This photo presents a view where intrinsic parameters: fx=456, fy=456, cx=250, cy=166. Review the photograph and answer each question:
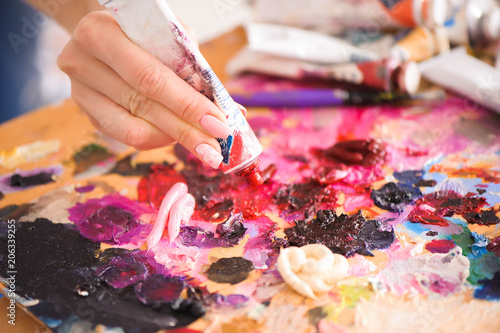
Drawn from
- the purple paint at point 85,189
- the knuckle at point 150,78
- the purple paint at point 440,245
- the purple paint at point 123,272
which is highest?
the knuckle at point 150,78

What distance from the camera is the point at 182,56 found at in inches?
23.8

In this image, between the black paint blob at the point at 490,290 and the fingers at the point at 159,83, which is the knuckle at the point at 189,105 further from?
the black paint blob at the point at 490,290

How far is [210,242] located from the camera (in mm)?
652

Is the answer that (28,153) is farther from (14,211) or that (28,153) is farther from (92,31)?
(92,31)

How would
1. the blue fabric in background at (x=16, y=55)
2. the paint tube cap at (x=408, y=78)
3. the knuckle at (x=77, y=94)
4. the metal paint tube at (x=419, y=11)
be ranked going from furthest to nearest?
1. the blue fabric in background at (x=16, y=55)
2. the metal paint tube at (x=419, y=11)
3. the paint tube cap at (x=408, y=78)
4. the knuckle at (x=77, y=94)

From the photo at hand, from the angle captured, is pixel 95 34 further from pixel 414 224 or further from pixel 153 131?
pixel 414 224

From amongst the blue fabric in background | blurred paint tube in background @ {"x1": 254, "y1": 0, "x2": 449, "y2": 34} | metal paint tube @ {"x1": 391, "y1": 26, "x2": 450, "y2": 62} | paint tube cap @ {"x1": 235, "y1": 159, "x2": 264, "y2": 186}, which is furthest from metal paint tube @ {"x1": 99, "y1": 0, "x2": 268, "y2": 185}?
the blue fabric in background

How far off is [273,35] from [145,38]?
594mm

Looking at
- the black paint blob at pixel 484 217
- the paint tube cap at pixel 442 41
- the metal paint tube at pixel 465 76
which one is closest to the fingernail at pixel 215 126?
the black paint blob at pixel 484 217

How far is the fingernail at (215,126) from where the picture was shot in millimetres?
612

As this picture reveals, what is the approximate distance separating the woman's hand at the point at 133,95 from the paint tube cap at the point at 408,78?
530 mm

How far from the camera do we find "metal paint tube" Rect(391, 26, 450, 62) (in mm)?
1070

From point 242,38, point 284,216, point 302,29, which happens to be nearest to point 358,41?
point 302,29

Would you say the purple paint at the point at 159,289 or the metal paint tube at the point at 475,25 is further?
the metal paint tube at the point at 475,25
